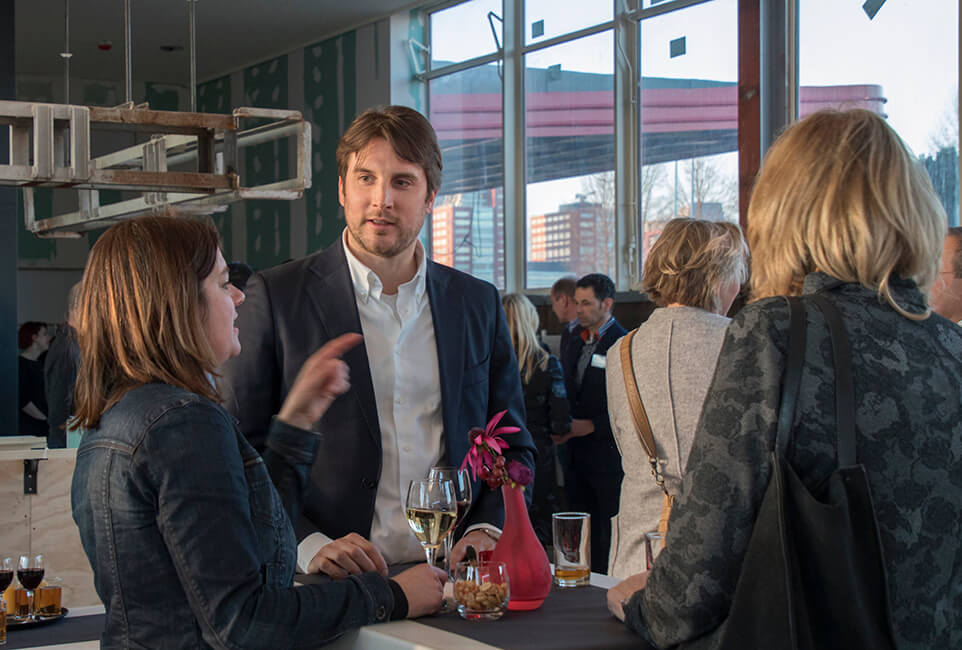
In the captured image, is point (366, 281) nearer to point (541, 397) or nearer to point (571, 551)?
point (571, 551)

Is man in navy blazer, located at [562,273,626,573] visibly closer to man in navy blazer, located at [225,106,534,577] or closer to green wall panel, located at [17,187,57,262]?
man in navy blazer, located at [225,106,534,577]

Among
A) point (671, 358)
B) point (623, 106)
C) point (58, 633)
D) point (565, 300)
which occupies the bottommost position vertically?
point (58, 633)

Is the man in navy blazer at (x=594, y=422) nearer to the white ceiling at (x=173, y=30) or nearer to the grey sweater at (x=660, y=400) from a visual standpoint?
the grey sweater at (x=660, y=400)

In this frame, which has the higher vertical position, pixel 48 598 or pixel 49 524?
pixel 48 598

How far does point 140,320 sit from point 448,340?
85cm

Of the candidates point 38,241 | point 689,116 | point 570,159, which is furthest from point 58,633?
point 38,241

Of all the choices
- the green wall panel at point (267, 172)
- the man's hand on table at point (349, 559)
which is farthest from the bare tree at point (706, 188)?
the man's hand on table at point (349, 559)

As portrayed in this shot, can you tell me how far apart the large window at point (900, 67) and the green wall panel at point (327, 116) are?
467cm

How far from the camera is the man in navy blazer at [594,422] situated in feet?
17.8

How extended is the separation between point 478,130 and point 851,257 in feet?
25.2

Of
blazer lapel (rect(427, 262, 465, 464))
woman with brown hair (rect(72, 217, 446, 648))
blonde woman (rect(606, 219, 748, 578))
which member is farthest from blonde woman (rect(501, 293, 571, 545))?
woman with brown hair (rect(72, 217, 446, 648))

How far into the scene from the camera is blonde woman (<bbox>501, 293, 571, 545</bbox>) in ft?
17.5

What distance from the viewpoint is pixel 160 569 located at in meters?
1.37

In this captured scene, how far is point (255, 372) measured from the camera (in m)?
2.06
